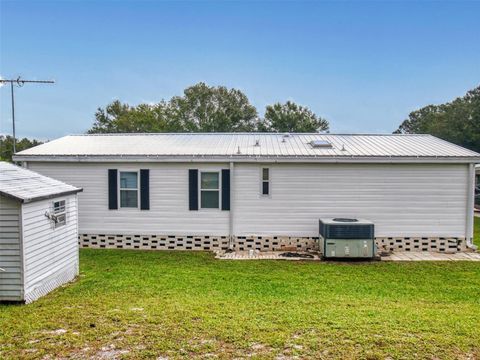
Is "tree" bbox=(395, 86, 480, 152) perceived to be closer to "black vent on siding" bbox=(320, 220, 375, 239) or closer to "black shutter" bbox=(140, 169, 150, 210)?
"black vent on siding" bbox=(320, 220, 375, 239)

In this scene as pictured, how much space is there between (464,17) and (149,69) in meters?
16.7

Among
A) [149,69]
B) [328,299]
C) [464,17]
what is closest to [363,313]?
[328,299]

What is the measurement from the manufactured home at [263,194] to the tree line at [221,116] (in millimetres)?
22757

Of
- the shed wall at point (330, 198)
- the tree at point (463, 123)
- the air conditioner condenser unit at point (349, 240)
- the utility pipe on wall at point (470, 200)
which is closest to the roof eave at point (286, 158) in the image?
the shed wall at point (330, 198)

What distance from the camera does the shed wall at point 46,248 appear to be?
514 cm

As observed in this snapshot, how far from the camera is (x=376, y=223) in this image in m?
8.91

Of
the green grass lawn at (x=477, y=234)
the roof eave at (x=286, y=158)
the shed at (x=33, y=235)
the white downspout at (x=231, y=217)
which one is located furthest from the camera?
the green grass lawn at (x=477, y=234)

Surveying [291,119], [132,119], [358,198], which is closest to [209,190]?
[358,198]

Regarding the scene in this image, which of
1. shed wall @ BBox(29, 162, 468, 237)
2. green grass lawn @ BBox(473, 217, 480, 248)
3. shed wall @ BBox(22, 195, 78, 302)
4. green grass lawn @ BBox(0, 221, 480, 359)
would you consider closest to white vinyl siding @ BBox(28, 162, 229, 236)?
shed wall @ BBox(29, 162, 468, 237)

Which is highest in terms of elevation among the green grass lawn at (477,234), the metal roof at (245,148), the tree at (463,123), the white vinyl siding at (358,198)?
the tree at (463,123)

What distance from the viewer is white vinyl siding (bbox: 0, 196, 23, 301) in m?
5.00

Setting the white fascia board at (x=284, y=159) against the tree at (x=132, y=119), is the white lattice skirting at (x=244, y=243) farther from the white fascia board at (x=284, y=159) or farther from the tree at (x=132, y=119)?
the tree at (x=132, y=119)

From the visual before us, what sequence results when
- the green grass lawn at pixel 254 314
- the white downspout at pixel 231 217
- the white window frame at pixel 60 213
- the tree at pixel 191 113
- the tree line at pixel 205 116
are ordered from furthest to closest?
the tree at pixel 191 113 → the tree line at pixel 205 116 → the white downspout at pixel 231 217 → the white window frame at pixel 60 213 → the green grass lawn at pixel 254 314

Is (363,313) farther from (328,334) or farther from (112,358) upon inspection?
(112,358)
